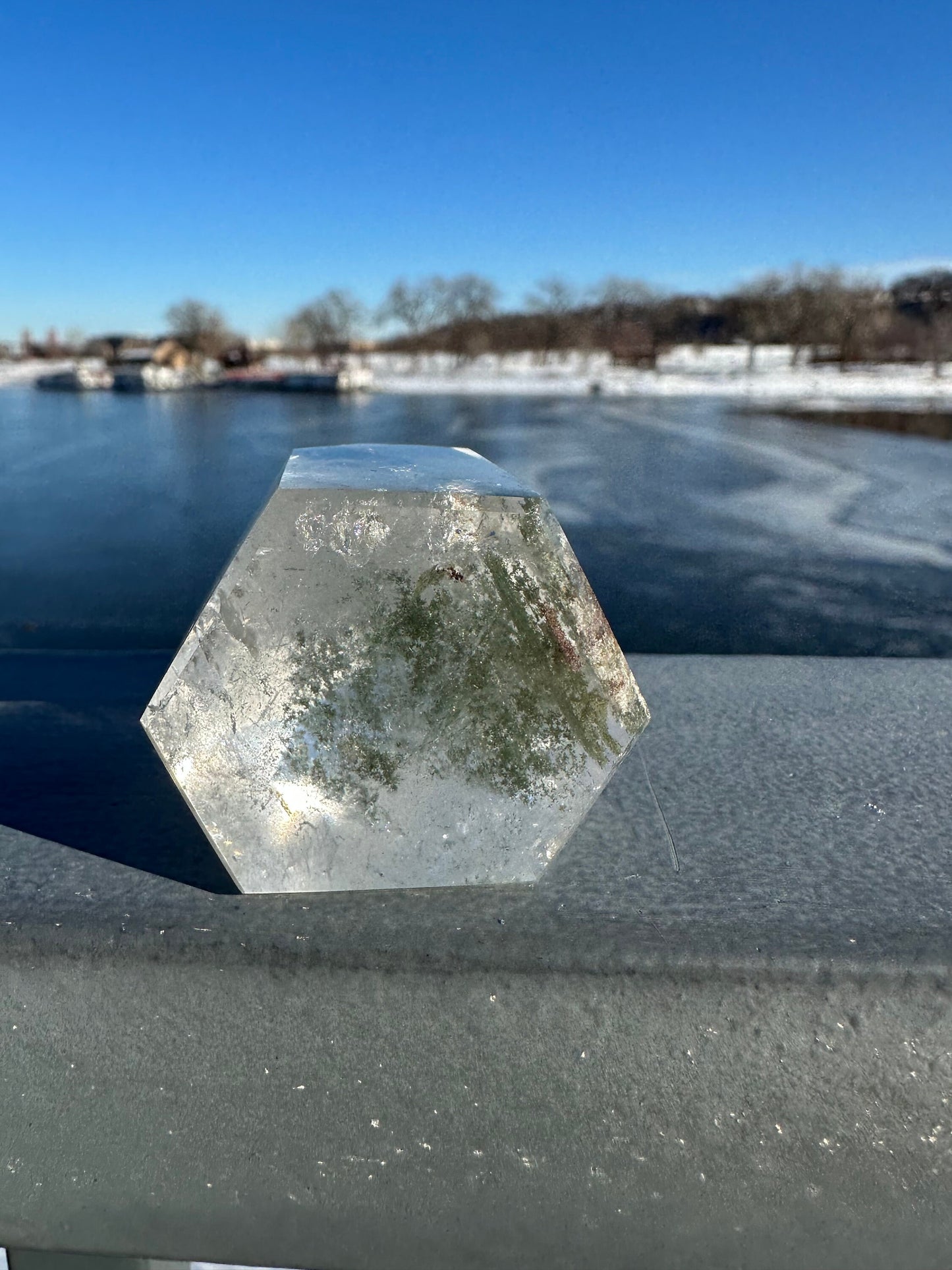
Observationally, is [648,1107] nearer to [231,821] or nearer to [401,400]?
[231,821]

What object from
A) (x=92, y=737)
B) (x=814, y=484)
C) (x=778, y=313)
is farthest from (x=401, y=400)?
(x=92, y=737)

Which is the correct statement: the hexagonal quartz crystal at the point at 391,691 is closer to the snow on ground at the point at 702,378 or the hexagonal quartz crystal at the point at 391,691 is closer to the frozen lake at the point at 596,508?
the frozen lake at the point at 596,508

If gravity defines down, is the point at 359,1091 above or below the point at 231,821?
below

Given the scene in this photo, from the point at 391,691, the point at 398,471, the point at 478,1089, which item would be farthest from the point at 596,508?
the point at 478,1089

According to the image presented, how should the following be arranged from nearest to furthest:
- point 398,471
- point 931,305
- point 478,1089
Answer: point 478,1089
point 398,471
point 931,305

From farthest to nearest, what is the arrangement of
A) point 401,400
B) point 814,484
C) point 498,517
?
point 401,400
point 814,484
point 498,517

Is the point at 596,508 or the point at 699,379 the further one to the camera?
the point at 699,379

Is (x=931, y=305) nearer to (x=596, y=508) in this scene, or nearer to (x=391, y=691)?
(x=596, y=508)
